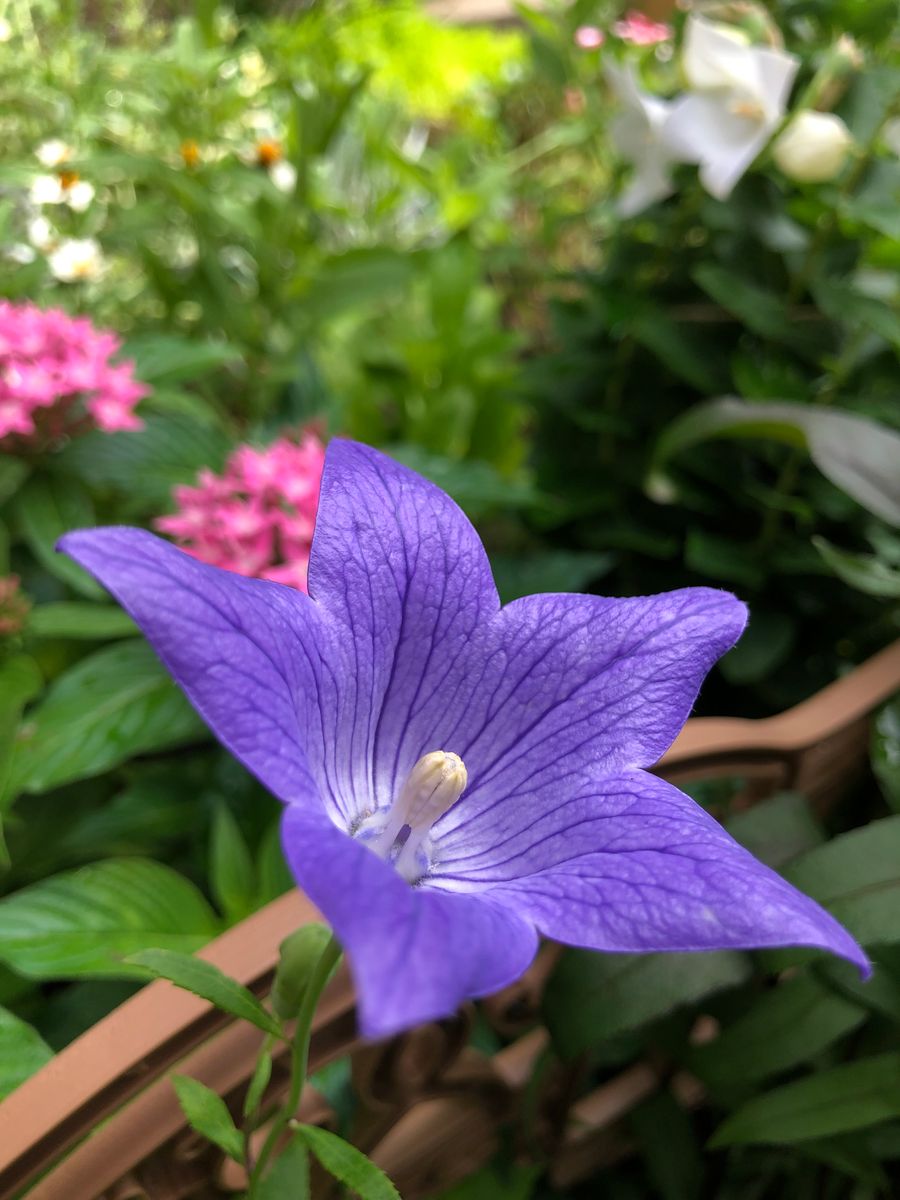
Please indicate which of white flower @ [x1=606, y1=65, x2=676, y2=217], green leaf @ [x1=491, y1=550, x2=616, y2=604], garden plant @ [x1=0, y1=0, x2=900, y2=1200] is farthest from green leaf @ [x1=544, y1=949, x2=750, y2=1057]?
white flower @ [x1=606, y1=65, x2=676, y2=217]

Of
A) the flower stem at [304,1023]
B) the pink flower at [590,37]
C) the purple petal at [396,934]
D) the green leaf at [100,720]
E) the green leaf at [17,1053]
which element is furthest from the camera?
the pink flower at [590,37]

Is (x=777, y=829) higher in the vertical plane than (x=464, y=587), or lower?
lower

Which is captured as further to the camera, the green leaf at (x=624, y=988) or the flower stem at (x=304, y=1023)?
the green leaf at (x=624, y=988)

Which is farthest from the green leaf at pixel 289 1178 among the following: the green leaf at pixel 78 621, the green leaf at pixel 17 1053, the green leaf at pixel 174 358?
the green leaf at pixel 174 358

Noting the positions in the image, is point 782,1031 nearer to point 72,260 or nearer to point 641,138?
point 641,138

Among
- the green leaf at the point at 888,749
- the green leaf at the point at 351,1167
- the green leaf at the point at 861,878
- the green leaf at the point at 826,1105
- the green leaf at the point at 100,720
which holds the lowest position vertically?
the green leaf at the point at 826,1105

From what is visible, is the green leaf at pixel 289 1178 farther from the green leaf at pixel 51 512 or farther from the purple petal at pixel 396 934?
the green leaf at pixel 51 512

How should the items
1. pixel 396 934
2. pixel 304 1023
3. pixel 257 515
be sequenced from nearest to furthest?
pixel 396 934 → pixel 304 1023 → pixel 257 515

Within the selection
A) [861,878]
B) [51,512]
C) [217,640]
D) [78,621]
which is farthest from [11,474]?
[861,878]

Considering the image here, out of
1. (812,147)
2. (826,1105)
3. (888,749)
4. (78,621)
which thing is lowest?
(826,1105)
